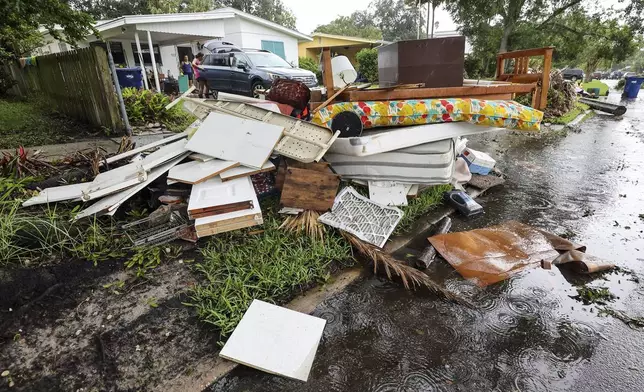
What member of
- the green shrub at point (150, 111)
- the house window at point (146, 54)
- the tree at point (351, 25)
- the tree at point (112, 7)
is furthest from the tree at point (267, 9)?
the green shrub at point (150, 111)

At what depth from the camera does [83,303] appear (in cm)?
233

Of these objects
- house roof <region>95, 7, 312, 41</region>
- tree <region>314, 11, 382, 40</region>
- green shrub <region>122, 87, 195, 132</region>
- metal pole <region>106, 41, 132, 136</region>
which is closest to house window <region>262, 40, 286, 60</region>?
house roof <region>95, 7, 312, 41</region>

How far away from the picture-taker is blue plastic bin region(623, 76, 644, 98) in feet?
53.9

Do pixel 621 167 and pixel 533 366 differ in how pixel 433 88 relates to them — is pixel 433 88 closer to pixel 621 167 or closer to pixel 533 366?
pixel 533 366

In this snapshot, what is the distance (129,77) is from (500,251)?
9217mm

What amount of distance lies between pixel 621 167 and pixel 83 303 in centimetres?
769

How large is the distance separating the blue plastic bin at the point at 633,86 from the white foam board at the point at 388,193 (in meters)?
20.4

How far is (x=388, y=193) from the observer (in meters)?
3.68

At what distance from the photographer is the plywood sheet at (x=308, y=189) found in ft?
10.7

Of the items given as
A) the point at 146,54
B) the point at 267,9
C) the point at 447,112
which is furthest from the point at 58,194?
the point at 267,9

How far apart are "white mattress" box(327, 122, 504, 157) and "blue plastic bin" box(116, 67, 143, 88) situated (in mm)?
7356

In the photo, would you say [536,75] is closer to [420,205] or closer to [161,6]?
[420,205]

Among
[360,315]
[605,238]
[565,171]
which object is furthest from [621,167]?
[360,315]

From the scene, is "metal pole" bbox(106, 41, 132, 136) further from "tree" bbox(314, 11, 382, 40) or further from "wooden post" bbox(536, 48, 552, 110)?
"tree" bbox(314, 11, 382, 40)
